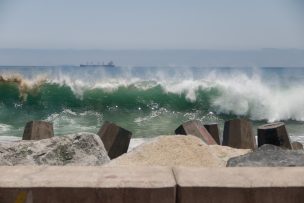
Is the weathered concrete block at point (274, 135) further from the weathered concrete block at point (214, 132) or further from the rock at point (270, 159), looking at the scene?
the rock at point (270, 159)

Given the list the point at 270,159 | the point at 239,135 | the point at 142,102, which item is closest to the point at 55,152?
the point at 270,159

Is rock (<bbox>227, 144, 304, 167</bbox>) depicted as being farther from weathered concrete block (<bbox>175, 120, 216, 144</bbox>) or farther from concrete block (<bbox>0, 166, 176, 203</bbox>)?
weathered concrete block (<bbox>175, 120, 216, 144</bbox>)

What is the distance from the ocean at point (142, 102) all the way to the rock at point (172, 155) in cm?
928

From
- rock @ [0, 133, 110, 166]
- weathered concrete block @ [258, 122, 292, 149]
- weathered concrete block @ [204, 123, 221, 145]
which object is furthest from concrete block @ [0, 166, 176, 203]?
weathered concrete block @ [204, 123, 221, 145]

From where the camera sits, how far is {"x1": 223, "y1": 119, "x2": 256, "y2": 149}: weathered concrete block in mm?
6476

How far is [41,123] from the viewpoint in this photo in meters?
5.95

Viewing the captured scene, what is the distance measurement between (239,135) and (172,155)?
7.16 feet

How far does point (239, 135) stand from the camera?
6547 millimetres

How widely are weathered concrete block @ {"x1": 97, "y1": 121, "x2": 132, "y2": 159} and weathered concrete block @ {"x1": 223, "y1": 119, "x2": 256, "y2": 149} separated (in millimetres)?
1520
